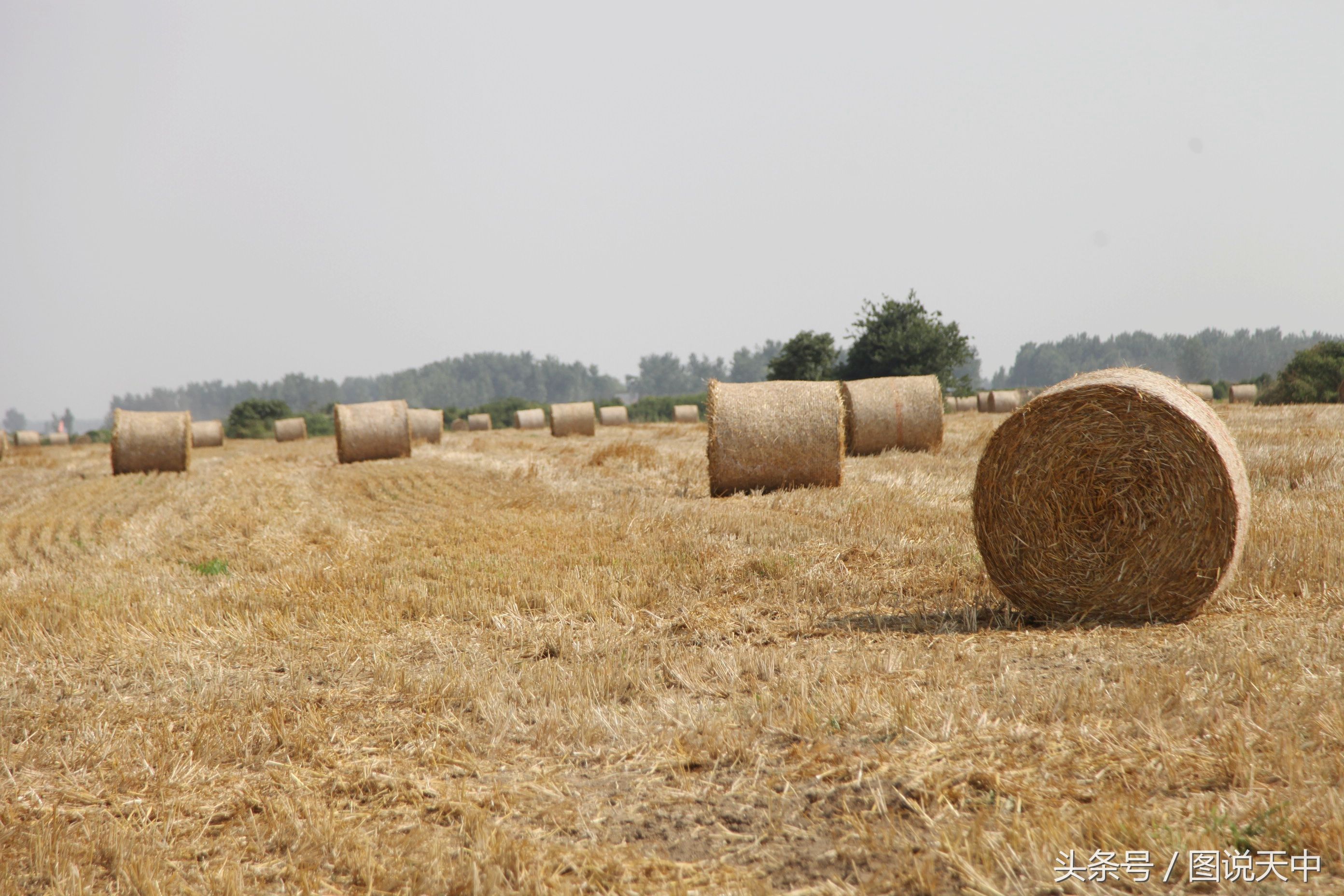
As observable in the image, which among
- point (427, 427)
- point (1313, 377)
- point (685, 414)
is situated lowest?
point (685, 414)

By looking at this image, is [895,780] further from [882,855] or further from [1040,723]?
[1040,723]

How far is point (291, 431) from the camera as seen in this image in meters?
44.6

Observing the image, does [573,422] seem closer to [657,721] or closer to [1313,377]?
[1313,377]

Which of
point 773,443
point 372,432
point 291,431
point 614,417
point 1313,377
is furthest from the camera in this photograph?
point 614,417

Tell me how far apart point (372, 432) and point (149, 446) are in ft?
16.2

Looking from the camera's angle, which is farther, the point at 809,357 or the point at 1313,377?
the point at 809,357

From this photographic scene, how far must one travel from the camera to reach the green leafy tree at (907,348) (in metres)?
41.7

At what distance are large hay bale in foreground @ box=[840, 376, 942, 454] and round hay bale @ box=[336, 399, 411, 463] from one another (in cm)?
1134

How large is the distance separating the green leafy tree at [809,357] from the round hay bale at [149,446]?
27.6m

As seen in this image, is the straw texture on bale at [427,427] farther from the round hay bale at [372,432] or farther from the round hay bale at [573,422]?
the round hay bale at [372,432]

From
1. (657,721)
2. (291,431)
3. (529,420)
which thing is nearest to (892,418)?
(657,721)

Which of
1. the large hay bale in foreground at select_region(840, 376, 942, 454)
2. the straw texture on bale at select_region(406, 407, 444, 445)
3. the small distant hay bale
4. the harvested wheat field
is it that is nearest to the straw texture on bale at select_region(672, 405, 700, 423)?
the straw texture on bale at select_region(406, 407, 444, 445)

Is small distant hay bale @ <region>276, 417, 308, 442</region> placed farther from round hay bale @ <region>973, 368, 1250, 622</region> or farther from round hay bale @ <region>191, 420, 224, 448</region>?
round hay bale @ <region>973, 368, 1250, 622</region>

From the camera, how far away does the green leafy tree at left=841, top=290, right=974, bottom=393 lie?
41.7m
